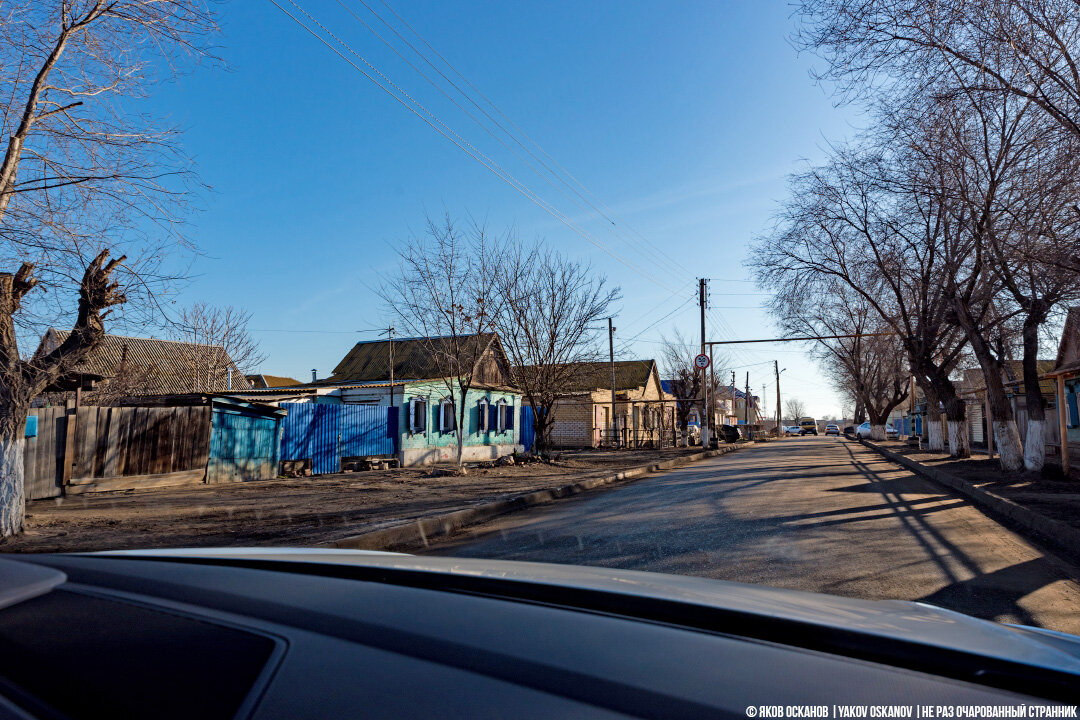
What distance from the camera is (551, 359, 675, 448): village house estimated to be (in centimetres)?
3381

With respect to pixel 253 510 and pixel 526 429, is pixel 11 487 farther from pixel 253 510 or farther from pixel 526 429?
pixel 526 429

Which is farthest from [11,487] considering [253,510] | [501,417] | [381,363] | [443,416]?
[381,363]

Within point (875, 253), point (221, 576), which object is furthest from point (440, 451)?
point (221, 576)

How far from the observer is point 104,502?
39.8 ft

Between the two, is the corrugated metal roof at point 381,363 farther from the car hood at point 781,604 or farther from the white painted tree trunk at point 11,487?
the car hood at point 781,604

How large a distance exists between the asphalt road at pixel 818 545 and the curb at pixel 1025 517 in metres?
0.30

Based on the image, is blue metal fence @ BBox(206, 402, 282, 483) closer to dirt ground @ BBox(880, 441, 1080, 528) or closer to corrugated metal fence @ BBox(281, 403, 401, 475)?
corrugated metal fence @ BBox(281, 403, 401, 475)

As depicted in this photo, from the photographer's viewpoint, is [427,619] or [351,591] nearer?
[427,619]

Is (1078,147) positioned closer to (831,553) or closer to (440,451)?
(831,553)

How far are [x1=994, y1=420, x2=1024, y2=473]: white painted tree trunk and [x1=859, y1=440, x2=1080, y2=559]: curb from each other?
1310 millimetres

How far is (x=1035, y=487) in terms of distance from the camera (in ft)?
41.7

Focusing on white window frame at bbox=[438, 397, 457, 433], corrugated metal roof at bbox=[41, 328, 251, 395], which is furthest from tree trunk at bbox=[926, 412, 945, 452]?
corrugated metal roof at bbox=[41, 328, 251, 395]

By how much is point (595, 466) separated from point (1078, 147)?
1546 cm

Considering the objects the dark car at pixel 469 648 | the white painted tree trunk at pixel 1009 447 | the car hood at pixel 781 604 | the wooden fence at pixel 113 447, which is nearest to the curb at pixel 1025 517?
the white painted tree trunk at pixel 1009 447
